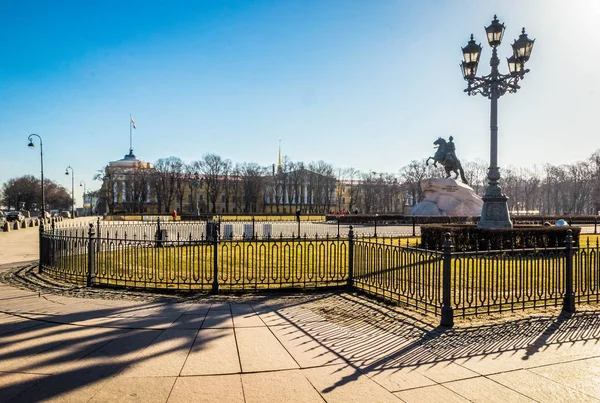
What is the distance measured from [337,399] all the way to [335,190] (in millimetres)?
104323

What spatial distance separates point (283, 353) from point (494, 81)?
558 inches

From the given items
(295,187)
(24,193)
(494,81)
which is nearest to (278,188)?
(295,187)

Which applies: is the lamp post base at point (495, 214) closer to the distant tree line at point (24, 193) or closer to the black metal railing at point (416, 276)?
the black metal railing at point (416, 276)

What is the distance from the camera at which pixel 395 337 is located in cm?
612

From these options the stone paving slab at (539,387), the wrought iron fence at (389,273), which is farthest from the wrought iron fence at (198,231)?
the stone paving slab at (539,387)

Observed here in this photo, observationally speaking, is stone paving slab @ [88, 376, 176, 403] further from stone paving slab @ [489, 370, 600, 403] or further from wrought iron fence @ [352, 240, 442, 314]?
wrought iron fence @ [352, 240, 442, 314]

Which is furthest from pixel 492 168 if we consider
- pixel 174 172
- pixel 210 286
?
pixel 174 172

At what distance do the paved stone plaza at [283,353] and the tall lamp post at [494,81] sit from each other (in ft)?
29.9

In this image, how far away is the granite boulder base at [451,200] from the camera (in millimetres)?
39312

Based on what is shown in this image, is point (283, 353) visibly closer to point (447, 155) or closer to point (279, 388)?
point (279, 388)

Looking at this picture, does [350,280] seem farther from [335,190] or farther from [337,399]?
[335,190]

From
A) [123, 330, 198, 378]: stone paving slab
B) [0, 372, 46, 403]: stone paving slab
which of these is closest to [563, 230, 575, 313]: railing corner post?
[123, 330, 198, 378]: stone paving slab

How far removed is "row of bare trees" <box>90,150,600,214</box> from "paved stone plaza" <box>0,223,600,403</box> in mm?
83944

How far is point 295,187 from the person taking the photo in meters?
99.0
